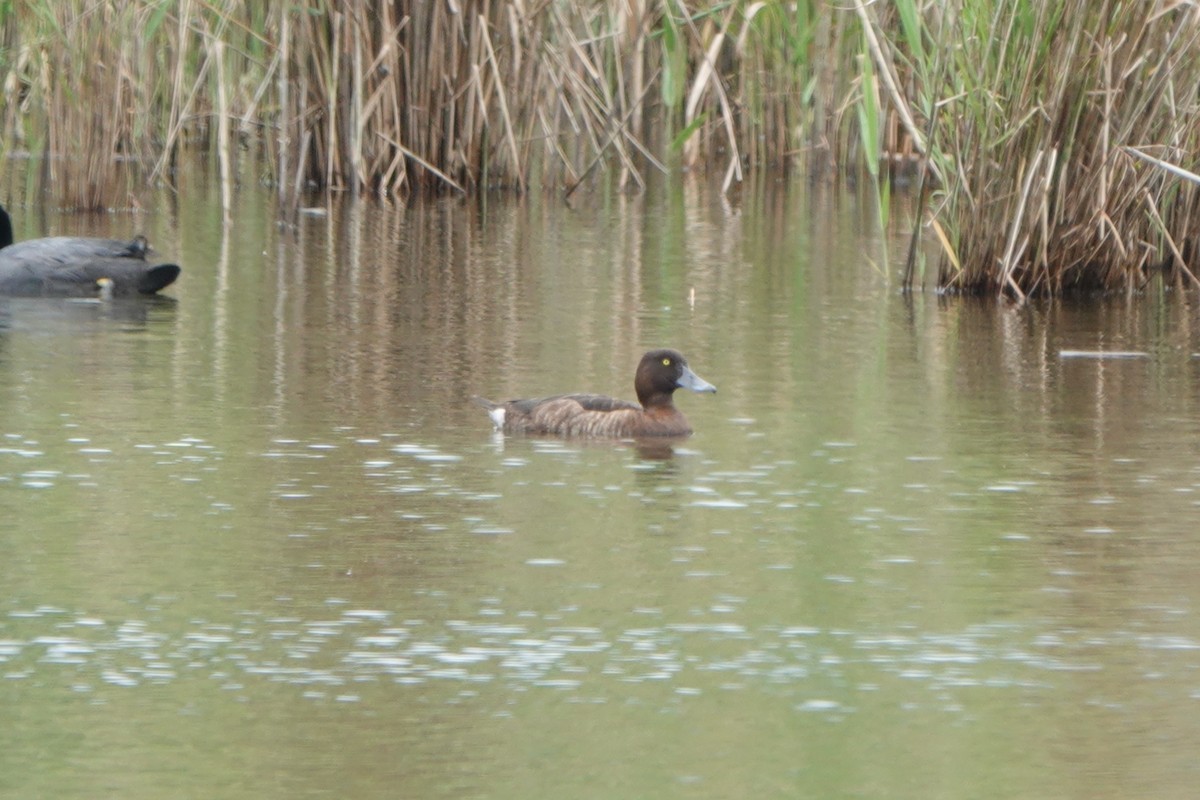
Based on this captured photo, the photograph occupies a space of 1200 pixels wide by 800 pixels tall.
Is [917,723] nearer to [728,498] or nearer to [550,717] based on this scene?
[550,717]

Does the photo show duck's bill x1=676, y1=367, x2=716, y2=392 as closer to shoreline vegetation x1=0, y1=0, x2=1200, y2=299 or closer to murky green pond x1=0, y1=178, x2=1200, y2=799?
murky green pond x1=0, y1=178, x2=1200, y2=799

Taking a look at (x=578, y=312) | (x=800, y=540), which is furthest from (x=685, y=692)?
(x=578, y=312)

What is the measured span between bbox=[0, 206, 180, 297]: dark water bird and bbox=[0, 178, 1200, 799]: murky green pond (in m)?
0.27

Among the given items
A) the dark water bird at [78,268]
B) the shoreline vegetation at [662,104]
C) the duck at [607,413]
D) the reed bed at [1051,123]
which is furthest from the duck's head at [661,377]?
the dark water bird at [78,268]

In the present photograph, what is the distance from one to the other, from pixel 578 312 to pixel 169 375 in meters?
2.73

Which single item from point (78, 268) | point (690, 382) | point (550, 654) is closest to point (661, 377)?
point (690, 382)

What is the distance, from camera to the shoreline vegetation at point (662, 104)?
11906 mm

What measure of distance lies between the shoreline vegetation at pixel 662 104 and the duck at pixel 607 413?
2.11 metres

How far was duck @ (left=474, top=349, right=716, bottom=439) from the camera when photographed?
880cm

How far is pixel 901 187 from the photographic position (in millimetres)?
21125

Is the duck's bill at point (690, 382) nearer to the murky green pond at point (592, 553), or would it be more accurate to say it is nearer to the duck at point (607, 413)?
the duck at point (607, 413)

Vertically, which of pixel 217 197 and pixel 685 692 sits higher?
pixel 217 197

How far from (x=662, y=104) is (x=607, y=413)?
1324 centimetres

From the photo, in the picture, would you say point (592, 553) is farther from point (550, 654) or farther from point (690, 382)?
point (690, 382)
